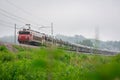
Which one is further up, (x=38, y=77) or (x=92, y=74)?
(x=92, y=74)

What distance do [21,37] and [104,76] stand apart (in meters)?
30.6

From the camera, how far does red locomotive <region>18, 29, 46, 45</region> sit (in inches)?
1168

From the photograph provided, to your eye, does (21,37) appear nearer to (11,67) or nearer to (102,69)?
(11,67)

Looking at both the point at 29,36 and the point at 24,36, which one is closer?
the point at 29,36

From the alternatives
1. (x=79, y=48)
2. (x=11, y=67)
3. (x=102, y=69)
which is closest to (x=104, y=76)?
(x=102, y=69)

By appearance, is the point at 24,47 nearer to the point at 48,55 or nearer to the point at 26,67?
the point at 26,67

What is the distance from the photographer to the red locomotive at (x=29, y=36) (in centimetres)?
2966

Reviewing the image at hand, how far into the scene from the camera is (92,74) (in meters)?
0.72

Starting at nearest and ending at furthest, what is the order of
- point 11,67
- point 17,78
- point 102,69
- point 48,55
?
point 102,69
point 48,55
point 17,78
point 11,67

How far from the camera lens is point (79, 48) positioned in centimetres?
4462

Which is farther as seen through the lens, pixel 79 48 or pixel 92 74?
pixel 79 48

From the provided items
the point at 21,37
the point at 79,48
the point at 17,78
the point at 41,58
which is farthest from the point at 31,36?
the point at 41,58

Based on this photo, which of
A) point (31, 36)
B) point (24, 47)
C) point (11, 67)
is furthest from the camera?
point (31, 36)

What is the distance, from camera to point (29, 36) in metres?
29.5
